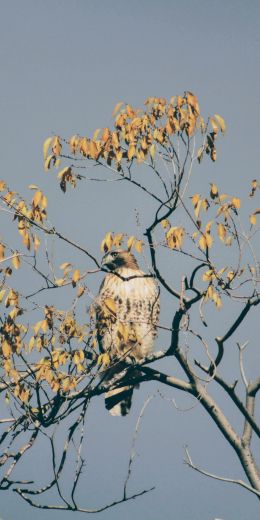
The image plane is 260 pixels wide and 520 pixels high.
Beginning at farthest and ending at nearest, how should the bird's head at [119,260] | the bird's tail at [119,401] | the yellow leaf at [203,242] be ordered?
the bird's head at [119,260] < the bird's tail at [119,401] < the yellow leaf at [203,242]

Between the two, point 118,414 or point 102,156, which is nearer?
point 102,156

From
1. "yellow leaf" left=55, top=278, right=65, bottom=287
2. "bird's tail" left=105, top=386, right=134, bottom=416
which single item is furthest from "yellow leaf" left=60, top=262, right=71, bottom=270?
"bird's tail" left=105, top=386, right=134, bottom=416

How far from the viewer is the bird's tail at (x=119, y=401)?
781 centimetres

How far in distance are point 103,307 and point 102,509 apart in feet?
4.87

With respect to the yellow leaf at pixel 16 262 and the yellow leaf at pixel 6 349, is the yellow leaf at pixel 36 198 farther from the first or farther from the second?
the yellow leaf at pixel 6 349

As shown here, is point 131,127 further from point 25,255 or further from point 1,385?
point 1,385

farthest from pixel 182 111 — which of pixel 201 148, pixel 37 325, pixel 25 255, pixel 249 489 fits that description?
pixel 249 489

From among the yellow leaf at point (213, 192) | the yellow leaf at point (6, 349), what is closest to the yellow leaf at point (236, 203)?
the yellow leaf at point (213, 192)

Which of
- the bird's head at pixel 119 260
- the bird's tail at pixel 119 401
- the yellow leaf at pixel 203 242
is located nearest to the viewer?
the yellow leaf at pixel 203 242

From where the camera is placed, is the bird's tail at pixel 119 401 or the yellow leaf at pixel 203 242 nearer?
the yellow leaf at pixel 203 242

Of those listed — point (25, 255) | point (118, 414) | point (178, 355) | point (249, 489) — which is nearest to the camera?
point (249, 489)

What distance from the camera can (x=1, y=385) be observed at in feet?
19.8

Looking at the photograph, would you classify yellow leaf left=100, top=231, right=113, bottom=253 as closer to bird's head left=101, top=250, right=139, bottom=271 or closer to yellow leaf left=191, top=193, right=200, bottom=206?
yellow leaf left=191, top=193, right=200, bottom=206

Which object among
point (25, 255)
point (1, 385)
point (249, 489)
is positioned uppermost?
point (25, 255)
